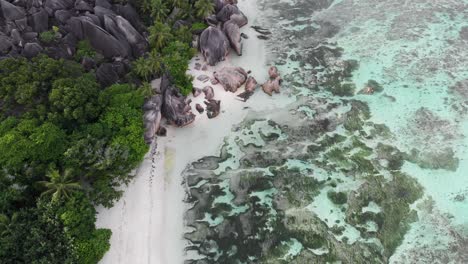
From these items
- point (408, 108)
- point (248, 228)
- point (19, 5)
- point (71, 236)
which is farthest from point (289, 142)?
point (19, 5)

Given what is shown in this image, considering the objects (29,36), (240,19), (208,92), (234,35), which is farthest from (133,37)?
(240,19)

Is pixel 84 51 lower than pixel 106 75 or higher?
higher

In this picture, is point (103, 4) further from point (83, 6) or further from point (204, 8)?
point (204, 8)

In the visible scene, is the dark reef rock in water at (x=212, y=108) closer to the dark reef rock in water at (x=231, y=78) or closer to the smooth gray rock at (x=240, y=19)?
the dark reef rock in water at (x=231, y=78)

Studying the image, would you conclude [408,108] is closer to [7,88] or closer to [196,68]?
[196,68]

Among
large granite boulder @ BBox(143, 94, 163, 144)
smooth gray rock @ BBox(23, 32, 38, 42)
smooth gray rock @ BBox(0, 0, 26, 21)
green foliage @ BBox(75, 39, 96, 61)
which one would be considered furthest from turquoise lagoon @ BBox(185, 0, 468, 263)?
smooth gray rock @ BBox(0, 0, 26, 21)

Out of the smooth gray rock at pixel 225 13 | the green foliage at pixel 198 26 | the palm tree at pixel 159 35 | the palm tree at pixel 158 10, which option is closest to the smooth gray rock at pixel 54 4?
the palm tree at pixel 158 10

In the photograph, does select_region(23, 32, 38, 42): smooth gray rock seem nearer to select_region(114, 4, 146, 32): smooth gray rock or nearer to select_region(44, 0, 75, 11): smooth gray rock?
select_region(44, 0, 75, 11): smooth gray rock
